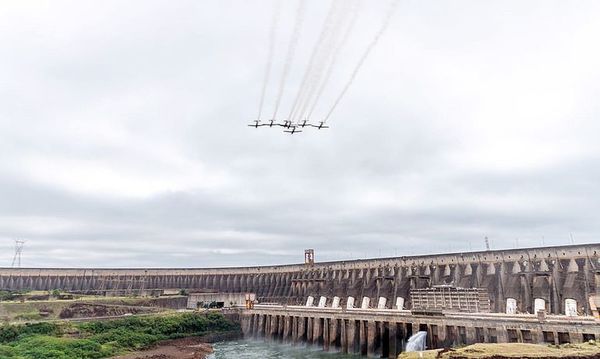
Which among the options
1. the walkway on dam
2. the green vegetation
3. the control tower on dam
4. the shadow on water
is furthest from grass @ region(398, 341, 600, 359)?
the green vegetation

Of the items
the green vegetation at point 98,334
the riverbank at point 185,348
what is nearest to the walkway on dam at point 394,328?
the riverbank at point 185,348

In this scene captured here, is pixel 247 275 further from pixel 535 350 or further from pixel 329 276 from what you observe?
pixel 535 350

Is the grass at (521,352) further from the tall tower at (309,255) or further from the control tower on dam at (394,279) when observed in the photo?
the tall tower at (309,255)

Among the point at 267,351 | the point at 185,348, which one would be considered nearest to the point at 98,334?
the point at 185,348

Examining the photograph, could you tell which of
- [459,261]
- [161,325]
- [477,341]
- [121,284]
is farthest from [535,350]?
[121,284]

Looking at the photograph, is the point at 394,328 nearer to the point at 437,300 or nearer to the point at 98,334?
the point at 437,300
